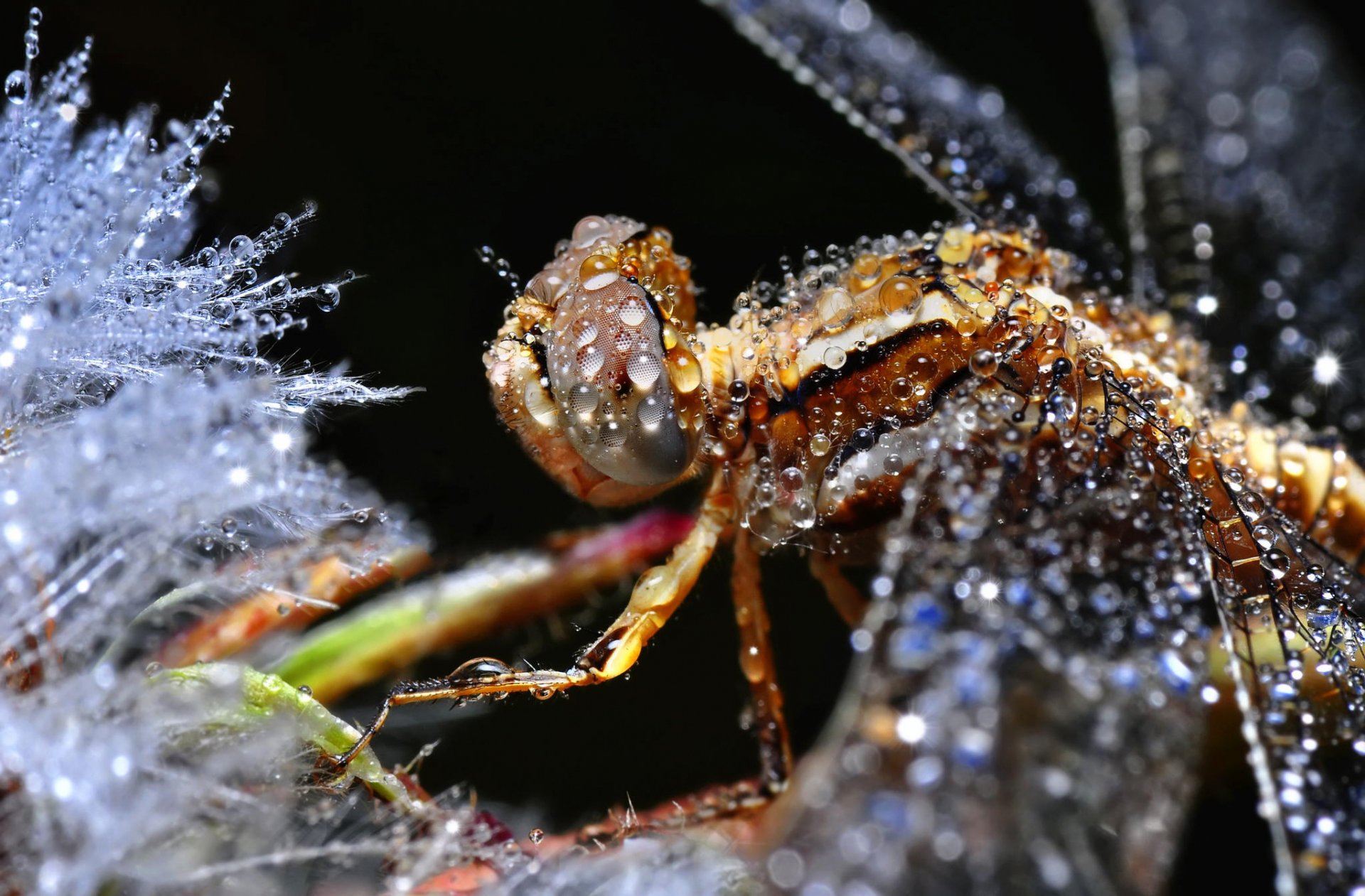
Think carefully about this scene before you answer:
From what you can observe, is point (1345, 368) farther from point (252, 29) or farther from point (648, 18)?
point (252, 29)

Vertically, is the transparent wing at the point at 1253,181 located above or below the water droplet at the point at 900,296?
above

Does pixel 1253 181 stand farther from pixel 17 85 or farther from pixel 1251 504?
pixel 17 85

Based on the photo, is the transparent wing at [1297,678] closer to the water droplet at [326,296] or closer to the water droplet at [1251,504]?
the water droplet at [1251,504]

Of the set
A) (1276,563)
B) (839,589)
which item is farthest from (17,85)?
(1276,563)

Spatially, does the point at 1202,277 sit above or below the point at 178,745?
above

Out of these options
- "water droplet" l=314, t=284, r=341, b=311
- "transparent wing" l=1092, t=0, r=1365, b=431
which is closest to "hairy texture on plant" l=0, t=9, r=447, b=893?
"water droplet" l=314, t=284, r=341, b=311

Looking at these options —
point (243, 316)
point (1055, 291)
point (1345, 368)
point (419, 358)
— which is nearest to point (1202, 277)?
point (1345, 368)

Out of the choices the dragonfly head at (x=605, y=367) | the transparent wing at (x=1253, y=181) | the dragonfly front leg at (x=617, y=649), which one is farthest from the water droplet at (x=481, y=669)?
the transparent wing at (x=1253, y=181)
